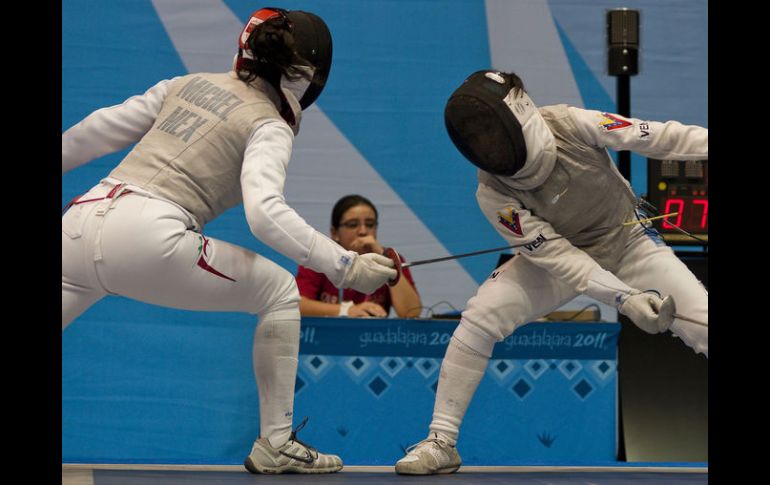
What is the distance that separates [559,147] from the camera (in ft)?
10.0

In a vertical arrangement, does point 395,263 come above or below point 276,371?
above

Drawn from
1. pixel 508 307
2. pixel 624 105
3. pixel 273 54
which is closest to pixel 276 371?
pixel 508 307

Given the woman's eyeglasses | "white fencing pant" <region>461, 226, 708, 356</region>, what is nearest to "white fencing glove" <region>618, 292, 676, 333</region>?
"white fencing pant" <region>461, 226, 708, 356</region>

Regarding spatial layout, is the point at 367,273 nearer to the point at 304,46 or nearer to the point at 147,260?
the point at 147,260

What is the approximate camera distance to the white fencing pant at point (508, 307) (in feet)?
10.00

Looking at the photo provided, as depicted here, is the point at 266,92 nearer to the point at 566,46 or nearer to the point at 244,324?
the point at 244,324

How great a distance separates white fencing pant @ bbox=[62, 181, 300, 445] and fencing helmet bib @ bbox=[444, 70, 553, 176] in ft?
2.17

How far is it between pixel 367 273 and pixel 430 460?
666 mm

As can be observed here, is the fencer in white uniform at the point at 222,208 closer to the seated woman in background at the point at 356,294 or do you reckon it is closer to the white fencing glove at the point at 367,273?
the white fencing glove at the point at 367,273

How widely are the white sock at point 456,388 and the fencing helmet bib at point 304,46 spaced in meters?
0.88

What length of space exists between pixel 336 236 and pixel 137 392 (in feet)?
3.73

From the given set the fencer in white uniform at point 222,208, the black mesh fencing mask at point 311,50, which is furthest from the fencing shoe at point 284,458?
the black mesh fencing mask at point 311,50

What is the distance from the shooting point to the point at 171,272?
2.58m

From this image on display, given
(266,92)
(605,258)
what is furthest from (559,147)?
(266,92)
